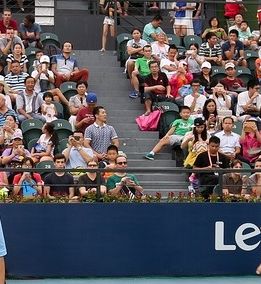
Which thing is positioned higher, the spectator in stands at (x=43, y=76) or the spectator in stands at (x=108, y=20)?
the spectator in stands at (x=108, y=20)

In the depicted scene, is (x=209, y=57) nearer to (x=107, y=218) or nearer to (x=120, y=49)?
(x=120, y=49)

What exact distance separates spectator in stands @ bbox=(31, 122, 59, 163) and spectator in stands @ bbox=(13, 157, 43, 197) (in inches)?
53.9

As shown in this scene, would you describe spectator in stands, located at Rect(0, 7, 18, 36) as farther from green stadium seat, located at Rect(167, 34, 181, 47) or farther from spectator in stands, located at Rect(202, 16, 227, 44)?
spectator in stands, located at Rect(202, 16, 227, 44)

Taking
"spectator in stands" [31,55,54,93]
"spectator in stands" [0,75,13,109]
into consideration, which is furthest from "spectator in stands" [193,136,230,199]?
"spectator in stands" [31,55,54,93]

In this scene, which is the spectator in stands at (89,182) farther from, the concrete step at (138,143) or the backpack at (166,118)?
the backpack at (166,118)

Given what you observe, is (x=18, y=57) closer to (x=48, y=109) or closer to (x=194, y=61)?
(x=48, y=109)

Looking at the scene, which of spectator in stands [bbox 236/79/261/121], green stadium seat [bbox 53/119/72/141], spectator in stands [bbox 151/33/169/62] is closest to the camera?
green stadium seat [bbox 53/119/72/141]

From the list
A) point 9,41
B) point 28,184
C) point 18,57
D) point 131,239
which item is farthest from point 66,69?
point 131,239

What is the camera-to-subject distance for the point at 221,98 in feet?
61.6

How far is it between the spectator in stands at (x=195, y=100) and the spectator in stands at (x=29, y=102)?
2.66 metres

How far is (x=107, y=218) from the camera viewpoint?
47.6 ft

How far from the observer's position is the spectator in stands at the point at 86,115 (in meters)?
17.4

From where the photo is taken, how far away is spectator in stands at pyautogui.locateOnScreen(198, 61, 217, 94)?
767 inches

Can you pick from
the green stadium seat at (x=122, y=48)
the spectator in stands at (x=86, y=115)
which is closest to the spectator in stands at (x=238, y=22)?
the green stadium seat at (x=122, y=48)
